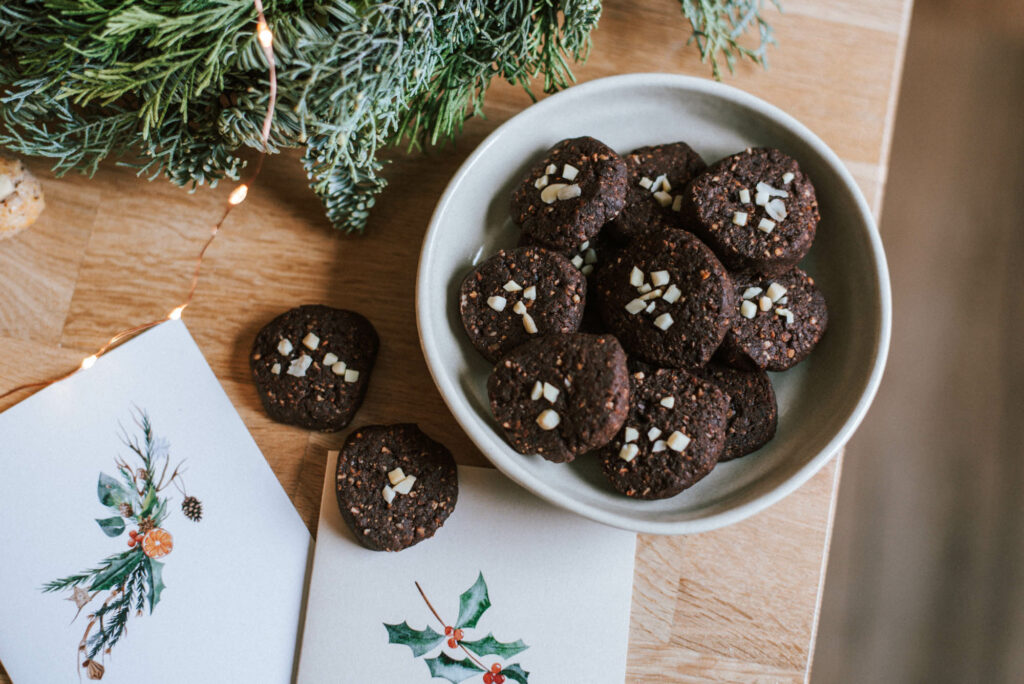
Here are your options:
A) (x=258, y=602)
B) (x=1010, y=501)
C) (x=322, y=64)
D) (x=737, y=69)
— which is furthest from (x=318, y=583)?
(x=1010, y=501)

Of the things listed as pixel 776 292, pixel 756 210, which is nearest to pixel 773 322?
pixel 776 292

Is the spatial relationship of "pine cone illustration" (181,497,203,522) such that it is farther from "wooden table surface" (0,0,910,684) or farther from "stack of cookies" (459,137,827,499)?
"stack of cookies" (459,137,827,499)

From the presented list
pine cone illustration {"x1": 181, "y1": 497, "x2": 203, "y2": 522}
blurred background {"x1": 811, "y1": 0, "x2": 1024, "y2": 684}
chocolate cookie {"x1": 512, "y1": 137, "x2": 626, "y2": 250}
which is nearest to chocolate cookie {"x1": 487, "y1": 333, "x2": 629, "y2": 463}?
chocolate cookie {"x1": 512, "y1": 137, "x2": 626, "y2": 250}

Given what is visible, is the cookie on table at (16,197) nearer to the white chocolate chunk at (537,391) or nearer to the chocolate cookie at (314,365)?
the chocolate cookie at (314,365)

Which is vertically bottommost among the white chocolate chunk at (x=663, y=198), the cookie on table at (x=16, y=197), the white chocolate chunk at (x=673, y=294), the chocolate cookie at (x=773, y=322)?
the chocolate cookie at (x=773, y=322)

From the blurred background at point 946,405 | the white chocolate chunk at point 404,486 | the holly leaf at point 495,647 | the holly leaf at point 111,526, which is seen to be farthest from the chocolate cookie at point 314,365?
the blurred background at point 946,405

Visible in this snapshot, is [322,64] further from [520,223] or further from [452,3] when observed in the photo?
[520,223]
